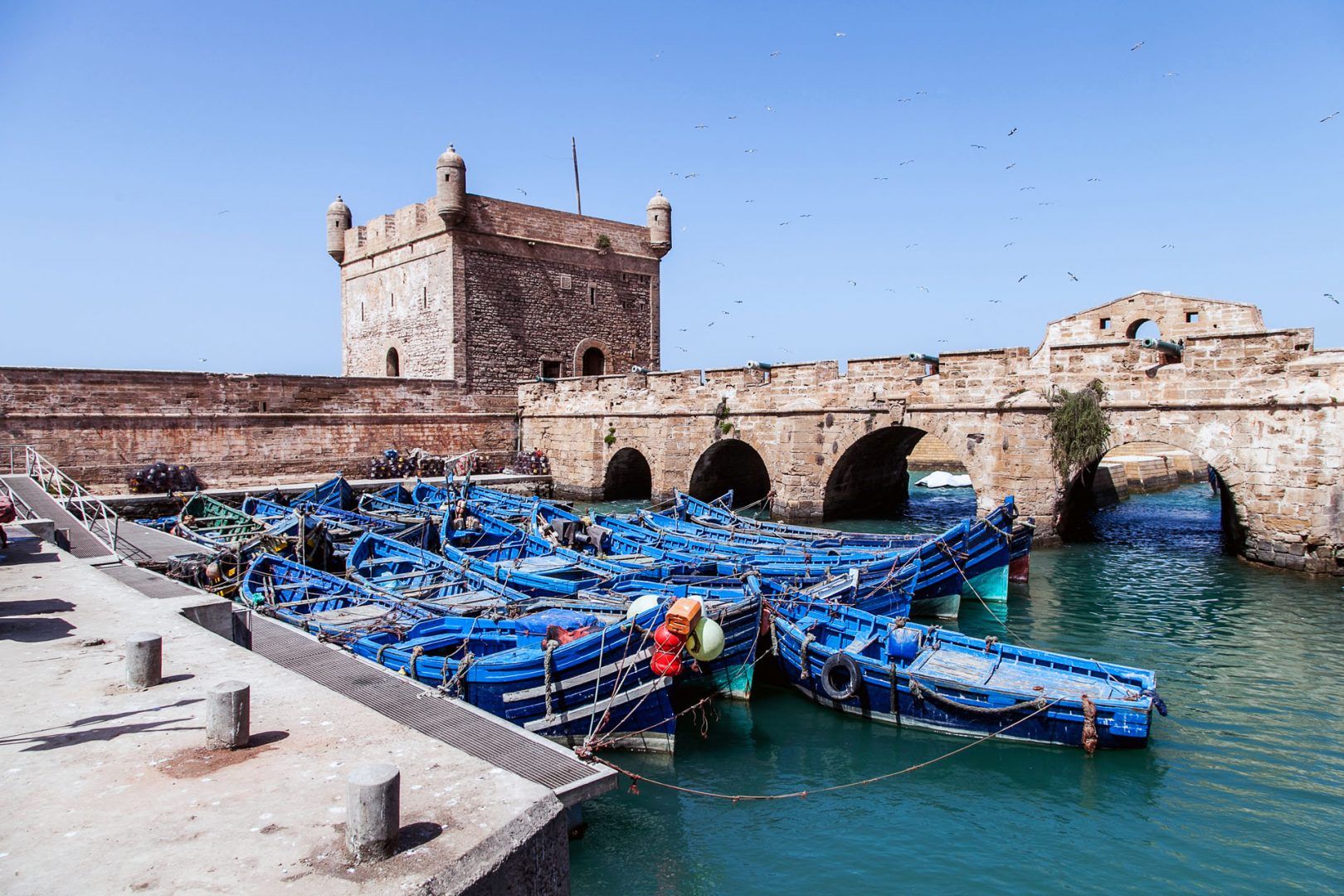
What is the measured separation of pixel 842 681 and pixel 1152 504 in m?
22.0

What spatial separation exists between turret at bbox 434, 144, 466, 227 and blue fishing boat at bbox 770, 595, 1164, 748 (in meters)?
19.1

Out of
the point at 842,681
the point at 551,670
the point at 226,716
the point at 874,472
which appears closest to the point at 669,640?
the point at 551,670

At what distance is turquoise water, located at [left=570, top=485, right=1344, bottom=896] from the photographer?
6.07 metres

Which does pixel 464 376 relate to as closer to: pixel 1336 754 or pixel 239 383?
pixel 239 383

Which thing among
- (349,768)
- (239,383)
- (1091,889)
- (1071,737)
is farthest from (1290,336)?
(239,383)

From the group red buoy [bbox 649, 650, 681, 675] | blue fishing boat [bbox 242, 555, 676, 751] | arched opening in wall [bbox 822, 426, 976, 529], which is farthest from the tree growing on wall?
red buoy [bbox 649, 650, 681, 675]

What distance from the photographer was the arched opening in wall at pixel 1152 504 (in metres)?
17.6

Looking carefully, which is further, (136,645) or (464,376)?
(464,376)

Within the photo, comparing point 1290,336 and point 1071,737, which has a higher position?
point 1290,336

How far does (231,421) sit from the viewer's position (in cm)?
2194

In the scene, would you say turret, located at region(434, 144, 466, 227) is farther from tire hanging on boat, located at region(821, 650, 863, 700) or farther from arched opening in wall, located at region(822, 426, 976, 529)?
tire hanging on boat, located at region(821, 650, 863, 700)

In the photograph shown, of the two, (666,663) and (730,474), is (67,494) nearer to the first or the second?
(666,663)

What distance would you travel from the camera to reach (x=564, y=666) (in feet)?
24.6

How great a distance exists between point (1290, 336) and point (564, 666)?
13261 millimetres
